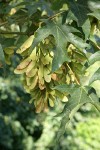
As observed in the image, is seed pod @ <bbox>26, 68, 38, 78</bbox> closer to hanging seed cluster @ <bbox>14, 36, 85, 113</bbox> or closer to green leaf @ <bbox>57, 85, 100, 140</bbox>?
hanging seed cluster @ <bbox>14, 36, 85, 113</bbox>

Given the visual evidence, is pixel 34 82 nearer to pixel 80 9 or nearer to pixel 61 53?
pixel 61 53

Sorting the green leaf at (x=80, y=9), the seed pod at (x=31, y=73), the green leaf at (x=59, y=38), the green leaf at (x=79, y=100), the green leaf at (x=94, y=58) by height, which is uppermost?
the green leaf at (x=80, y=9)

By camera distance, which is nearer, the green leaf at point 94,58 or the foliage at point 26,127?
the green leaf at point 94,58

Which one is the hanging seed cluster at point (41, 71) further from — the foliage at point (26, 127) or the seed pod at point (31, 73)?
the foliage at point (26, 127)

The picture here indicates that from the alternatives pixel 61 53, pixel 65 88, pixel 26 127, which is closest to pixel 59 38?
pixel 61 53

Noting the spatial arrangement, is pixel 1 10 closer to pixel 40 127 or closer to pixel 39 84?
pixel 39 84

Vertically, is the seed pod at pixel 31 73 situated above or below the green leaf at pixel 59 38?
below

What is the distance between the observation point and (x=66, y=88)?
1382 mm

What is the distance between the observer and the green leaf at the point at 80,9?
56.3 inches

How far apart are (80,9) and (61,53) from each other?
203 mm

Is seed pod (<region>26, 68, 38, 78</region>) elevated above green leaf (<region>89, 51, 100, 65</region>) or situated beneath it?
situated beneath

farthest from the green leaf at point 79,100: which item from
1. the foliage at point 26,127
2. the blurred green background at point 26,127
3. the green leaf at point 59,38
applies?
the foliage at point 26,127

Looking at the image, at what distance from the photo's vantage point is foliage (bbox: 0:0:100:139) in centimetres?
136

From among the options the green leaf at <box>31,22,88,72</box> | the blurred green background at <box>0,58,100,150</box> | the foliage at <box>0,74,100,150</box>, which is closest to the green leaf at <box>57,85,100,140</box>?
the green leaf at <box>31,22,88,72</box>
